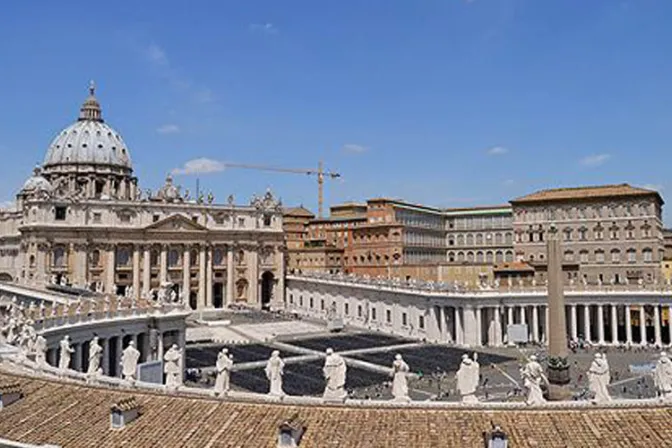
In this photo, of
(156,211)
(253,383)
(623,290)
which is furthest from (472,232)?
(253,383)

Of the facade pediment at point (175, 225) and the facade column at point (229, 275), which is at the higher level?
the facade pediment at point (175, 225)

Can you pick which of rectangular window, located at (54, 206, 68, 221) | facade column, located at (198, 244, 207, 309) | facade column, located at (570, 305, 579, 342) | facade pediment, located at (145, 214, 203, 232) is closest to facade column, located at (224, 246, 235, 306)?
facade column, located at (198, 244, 207, 309)

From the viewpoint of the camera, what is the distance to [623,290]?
7144 cm

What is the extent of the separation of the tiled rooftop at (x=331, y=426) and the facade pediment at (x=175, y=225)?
75257 mm

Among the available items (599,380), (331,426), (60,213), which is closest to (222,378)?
(331,426)

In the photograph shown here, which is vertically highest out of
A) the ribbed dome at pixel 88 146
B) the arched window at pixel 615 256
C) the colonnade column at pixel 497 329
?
the ribbed dome at pixel 88 146

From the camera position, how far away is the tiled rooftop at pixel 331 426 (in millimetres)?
16516

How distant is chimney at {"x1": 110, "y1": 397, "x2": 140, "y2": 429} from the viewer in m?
18.3

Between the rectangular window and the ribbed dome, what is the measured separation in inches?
1042

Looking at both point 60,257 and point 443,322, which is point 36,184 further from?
point 443,322

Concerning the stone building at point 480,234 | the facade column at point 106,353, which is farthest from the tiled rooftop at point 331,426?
the stone building at point 480,234

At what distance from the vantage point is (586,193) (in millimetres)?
87125

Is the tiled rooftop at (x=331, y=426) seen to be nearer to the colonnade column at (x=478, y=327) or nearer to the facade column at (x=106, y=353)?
the facade column at (x=106, y=353)

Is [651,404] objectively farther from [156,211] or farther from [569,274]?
[156,211]
